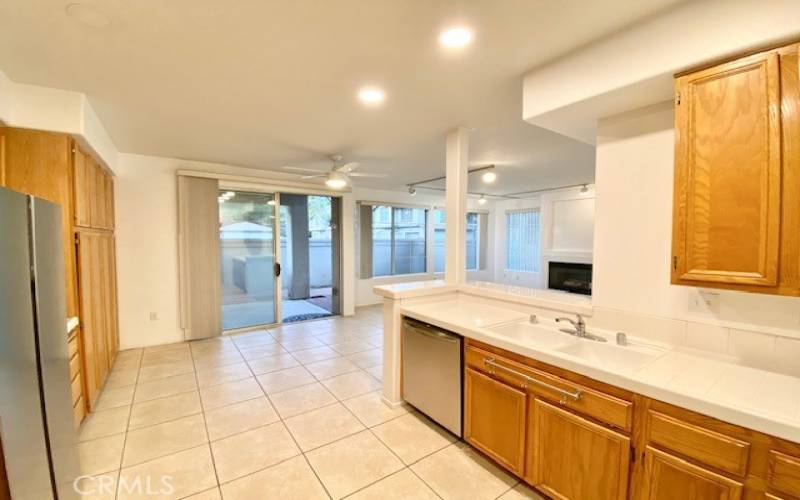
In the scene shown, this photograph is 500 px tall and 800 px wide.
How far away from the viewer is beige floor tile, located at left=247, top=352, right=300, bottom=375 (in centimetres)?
361

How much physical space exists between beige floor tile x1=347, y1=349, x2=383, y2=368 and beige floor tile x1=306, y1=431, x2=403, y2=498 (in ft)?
4.44

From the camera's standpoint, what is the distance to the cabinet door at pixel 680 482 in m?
1.22

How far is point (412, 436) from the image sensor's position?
243cm

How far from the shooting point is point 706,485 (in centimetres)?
125

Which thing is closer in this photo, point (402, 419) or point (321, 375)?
point (402, 419)

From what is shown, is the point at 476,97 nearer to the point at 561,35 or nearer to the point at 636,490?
the point at 561,35

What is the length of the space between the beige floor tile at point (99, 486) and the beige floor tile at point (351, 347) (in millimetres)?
2359

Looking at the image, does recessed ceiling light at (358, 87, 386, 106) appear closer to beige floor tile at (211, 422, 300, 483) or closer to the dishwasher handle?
the dishwasher handle

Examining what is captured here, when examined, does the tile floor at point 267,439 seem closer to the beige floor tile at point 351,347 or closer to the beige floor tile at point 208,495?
the beige floor tile at point 208,495

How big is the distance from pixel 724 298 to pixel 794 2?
4.22 ft

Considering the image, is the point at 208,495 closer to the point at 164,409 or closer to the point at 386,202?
the point at 164,409

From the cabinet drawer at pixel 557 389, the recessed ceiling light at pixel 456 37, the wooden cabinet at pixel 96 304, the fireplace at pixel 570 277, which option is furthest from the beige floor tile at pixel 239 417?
the fireplace at pixel 570 277

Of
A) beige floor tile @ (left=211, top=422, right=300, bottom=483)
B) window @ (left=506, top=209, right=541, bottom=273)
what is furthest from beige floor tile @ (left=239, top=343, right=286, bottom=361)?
window @ (left=506, top=209, right=541, bottom=273)

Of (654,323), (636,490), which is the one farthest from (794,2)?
(636,490)
